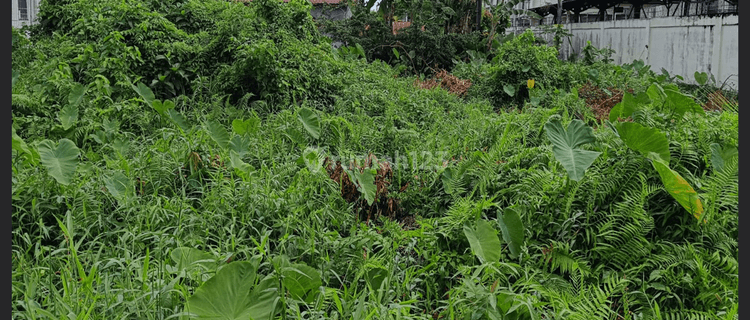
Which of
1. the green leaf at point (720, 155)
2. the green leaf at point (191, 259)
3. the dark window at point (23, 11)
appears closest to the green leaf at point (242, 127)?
the green leaf at point (191, 259)

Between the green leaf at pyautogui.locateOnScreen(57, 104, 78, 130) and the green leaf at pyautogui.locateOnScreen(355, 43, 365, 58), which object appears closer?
the green leaf at pyautogui.locateOnScreen(57, 104, 78, 130)

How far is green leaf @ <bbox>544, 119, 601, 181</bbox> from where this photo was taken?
320cm

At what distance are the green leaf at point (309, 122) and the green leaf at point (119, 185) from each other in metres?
1.56

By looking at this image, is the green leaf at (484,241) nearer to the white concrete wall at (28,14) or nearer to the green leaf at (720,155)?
the green leaf at (720,155)

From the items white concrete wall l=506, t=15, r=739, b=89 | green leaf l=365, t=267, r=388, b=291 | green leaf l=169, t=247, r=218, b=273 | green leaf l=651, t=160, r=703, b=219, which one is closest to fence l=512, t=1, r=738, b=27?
white concrete wall l=506, t=15, r=739, b=89

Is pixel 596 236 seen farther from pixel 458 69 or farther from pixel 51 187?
pixel 458 69

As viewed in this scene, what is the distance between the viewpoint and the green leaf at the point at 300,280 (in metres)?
2.65

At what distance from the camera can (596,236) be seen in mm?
3236

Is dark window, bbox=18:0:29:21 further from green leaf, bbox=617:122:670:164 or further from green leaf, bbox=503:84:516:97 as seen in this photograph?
green leaf, bbox=617:122:670:164

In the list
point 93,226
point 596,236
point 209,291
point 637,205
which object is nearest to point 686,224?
point 637,205

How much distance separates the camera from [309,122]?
4.84 metres

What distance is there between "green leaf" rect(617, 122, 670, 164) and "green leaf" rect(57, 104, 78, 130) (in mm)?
4060

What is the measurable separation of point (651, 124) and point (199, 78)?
4643 mm

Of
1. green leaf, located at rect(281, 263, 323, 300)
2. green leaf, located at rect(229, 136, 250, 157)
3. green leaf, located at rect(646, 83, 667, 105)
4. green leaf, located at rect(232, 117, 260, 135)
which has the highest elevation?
green leaf, located at rect(646, 83, 667, 105)
